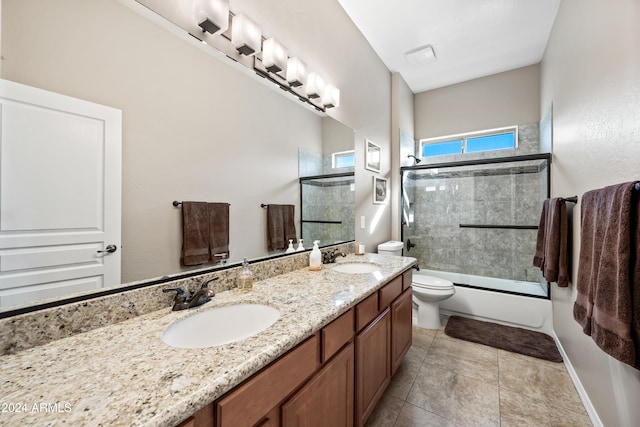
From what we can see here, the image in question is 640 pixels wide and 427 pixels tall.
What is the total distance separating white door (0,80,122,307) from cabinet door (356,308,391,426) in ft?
3.76

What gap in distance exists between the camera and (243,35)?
1.29m

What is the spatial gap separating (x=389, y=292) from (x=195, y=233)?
121 cm

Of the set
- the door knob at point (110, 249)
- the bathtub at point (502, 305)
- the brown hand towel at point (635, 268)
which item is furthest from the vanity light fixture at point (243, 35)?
the bathtub at point (502, 305)

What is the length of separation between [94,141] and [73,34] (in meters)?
0.31

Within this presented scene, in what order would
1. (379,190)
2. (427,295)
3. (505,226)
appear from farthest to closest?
(505,226)
(379,190)
(427,295)

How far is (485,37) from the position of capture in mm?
2568

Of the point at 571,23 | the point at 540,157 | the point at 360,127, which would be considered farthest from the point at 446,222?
the point at 571,23

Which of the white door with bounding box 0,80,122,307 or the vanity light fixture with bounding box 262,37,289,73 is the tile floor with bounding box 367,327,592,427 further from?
the vanity light fixture with bounding box 262,37,289,73

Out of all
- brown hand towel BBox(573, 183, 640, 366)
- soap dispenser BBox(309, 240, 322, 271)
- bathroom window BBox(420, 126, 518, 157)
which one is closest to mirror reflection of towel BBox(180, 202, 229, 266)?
soap dispenser BBox(309, 240, 322, 271)

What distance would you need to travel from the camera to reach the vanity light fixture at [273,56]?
4.75 feet

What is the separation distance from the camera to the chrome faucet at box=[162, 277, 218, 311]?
99 centimetres

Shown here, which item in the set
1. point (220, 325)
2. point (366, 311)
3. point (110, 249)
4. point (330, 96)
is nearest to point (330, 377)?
point (366, 311)

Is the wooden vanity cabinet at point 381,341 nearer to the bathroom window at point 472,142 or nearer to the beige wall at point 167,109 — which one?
the beige wall at point 167,109

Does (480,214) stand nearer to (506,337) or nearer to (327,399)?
(506,337)
